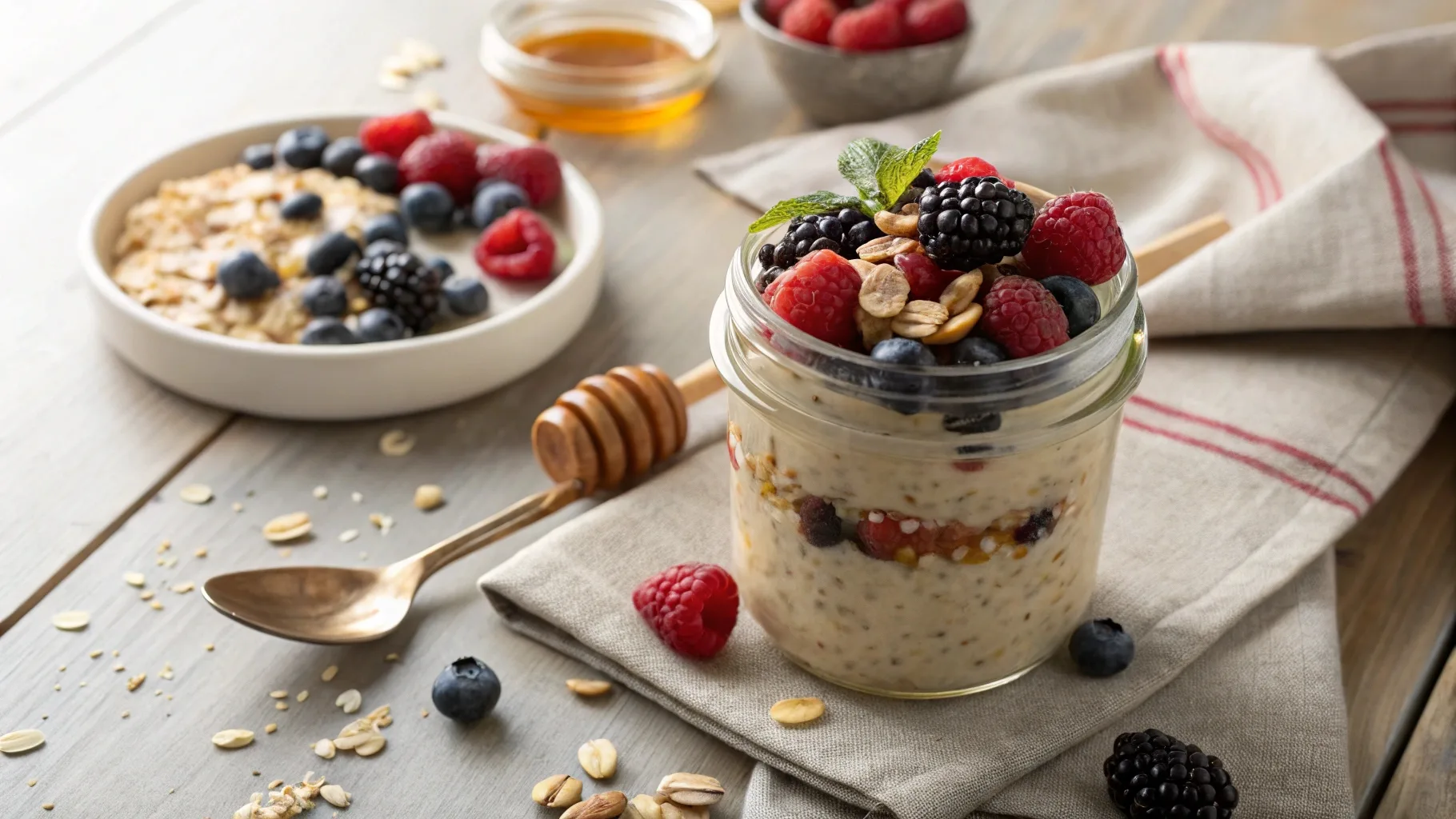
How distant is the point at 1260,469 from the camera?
47.5 inches

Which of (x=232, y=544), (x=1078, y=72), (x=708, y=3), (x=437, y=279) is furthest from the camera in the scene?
(x=708, y=3)

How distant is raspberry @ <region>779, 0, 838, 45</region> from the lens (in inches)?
66.4

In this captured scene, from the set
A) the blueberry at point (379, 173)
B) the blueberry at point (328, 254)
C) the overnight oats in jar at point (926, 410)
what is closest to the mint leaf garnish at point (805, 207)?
the overnight oats in jar at point (926, 410)

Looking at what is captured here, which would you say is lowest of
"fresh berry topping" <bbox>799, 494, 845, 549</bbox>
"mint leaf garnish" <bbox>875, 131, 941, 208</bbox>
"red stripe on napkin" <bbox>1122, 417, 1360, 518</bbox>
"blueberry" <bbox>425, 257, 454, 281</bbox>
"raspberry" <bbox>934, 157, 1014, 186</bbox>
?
"red stripe on napkin" <bbox>1122, 417, 1360, 518</bbox>

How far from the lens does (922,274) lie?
2.81 ft

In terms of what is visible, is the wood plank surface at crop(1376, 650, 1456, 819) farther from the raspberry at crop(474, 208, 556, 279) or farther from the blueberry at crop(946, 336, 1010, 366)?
the raspberry at crop(474, 208, 556, 279)

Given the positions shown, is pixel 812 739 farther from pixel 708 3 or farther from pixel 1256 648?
pixel 708 3

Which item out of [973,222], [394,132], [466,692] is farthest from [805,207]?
[394,132]

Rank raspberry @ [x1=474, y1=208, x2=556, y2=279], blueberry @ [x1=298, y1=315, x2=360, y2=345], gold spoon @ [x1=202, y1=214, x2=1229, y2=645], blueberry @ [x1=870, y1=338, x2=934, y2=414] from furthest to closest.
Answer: raspberry @ [x1=474, y1=208, x2=556, y2=279] → blueberry @ [x1=298, y1=315, x2=360, y2=345] → gold spoon @ [x1=202, y1=214, x2=1229, y2=645] → blueberry @ [x1=870, y1=338, x2=934, y2=414]

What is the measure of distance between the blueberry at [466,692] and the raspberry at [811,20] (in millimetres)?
994

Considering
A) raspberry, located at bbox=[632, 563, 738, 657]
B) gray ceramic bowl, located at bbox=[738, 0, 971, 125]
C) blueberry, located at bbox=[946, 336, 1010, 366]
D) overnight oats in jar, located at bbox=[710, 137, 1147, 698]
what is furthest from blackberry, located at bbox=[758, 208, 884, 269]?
gray ceramic bowl, located at bbox=[738, 0, 971, 125]

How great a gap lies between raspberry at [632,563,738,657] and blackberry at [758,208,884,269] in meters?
0.25

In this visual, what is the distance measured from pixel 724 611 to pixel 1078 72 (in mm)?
1000

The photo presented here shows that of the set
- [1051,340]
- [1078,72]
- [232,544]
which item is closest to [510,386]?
[232,544]
